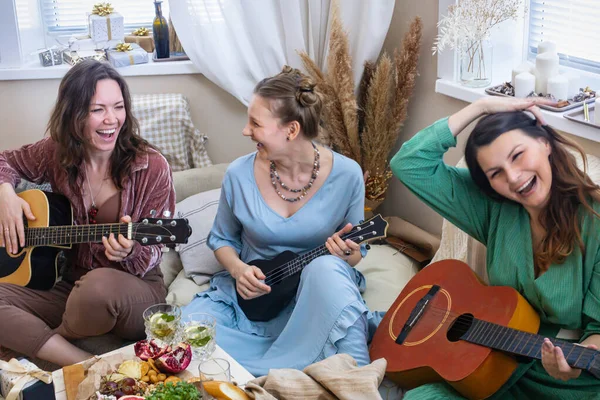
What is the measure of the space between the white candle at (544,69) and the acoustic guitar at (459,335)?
29.6 inches

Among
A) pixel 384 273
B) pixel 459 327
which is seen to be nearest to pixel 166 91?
pixel 384 273

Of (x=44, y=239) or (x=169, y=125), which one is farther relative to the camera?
(x=169, y=125)

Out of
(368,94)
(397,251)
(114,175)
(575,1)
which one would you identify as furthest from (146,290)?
(575,1)

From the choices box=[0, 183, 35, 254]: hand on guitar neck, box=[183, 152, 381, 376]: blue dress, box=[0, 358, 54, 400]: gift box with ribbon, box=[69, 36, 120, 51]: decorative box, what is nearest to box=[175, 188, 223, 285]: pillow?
box=[183, 152, 381, 376]: blue dress

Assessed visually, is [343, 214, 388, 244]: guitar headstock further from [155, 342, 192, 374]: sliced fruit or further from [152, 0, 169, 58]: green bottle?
[152, 0, 169, 58]: green bottle

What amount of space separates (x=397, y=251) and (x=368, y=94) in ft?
2.08

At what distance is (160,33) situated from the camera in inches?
137

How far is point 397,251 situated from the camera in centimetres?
302

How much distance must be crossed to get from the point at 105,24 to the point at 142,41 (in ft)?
0.73

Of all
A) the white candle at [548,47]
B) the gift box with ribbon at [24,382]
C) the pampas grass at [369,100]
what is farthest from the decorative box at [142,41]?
the gift box with ribbon at [24,382]

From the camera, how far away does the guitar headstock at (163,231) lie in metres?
2.19

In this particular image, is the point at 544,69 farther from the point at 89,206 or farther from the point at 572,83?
the point at 89,206

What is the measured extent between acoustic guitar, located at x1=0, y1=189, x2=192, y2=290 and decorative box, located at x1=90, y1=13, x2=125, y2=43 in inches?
45.8

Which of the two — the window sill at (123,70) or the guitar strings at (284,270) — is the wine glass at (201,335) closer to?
the guitar strings at (284,270)
